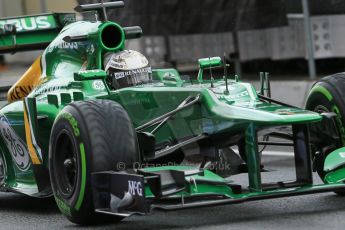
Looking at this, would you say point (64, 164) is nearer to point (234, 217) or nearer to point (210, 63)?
point (234, 217)

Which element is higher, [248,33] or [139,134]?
[139,134]

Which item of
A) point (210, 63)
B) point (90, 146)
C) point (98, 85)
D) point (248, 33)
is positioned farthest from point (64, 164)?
point (248, 33)

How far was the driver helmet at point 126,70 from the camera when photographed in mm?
8742

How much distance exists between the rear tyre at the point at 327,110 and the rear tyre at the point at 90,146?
1611mm

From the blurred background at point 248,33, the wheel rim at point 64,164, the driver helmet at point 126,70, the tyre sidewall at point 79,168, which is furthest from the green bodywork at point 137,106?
the blurred background at point 248,33

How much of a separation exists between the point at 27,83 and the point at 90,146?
263cm

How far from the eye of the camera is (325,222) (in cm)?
727

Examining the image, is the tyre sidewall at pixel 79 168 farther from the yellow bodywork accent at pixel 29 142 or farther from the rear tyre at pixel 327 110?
the rear tyre at pixel 327 110

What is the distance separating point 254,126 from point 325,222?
800 mm

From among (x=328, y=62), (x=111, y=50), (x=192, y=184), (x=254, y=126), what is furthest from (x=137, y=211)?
(x=328, y=62)

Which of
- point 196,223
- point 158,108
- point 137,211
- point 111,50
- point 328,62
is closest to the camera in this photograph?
point 137,211

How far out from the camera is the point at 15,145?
8953 mm

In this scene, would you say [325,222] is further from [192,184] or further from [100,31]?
[100,31]

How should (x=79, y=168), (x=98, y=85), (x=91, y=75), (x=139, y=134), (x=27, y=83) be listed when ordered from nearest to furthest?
1. (x=79, y=168)
2. (x=139, y=134)
3. (x=91, y=75)
4. (x=98, y=85)
5. (x=27, y=83)
